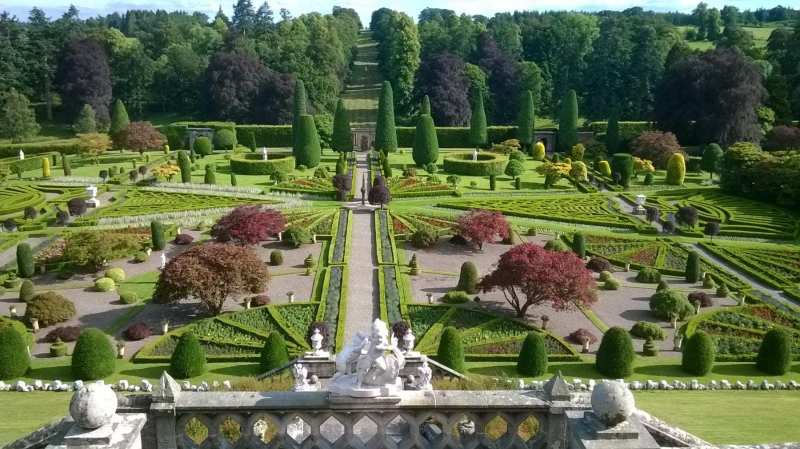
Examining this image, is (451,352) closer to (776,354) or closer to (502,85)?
(776,354)

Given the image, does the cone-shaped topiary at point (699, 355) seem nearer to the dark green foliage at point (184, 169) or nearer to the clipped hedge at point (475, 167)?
the clipped hedge at point (475, 167)

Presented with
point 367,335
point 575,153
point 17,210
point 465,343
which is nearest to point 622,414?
point 367,335

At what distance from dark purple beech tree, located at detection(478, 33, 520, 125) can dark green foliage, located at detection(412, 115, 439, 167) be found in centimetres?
2729

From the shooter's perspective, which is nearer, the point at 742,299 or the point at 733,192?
the point at 742,299

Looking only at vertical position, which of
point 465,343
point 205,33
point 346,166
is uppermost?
point 205,33

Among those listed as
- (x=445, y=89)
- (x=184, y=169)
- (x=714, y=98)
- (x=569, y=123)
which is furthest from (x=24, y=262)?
(x=714, y=98)

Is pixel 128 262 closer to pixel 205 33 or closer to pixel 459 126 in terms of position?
pixel 459 126

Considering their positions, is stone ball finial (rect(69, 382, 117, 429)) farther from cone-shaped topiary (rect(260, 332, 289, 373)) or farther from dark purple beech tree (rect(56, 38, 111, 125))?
dark purple beech tree (rect(56, 38, 111, 125))

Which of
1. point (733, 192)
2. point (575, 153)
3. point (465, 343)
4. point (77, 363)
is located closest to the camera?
point (77, 363)

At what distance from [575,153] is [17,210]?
48.0m

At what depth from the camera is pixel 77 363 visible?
78.8ft

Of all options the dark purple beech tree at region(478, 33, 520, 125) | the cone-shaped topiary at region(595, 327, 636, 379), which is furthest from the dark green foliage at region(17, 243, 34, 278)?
the dark purple beech tree at region(478, 33, 520, 125)

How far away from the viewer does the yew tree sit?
92.7 ft

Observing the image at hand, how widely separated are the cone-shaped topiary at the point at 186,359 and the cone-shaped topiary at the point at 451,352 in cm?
813
